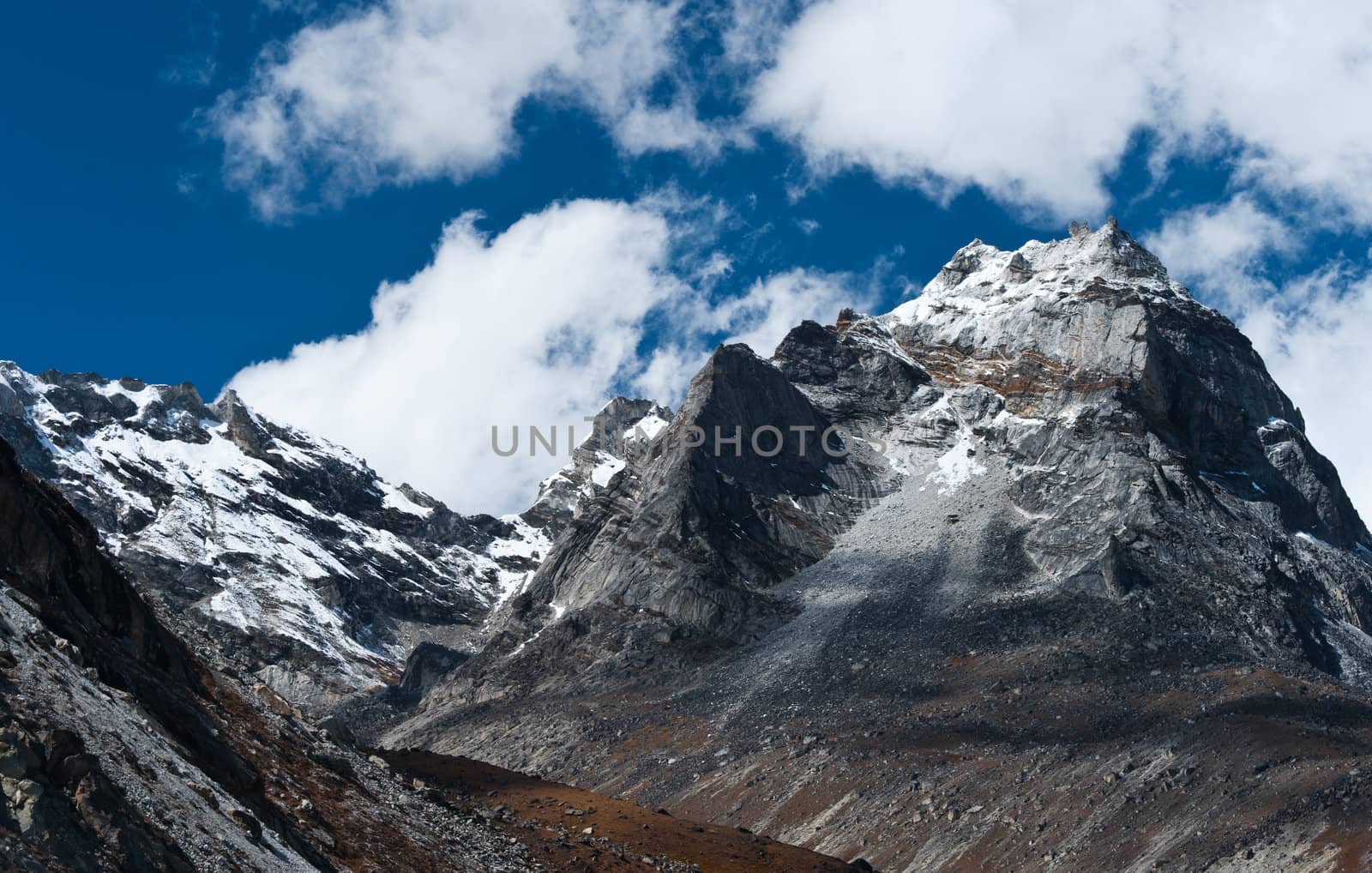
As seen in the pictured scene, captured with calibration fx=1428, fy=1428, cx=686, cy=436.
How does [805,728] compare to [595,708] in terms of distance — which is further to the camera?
[595,708]

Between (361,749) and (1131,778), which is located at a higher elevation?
(361,749)

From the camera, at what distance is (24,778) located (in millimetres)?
35938

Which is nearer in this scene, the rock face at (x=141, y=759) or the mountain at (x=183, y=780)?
the rock face at (x=141, y=759)

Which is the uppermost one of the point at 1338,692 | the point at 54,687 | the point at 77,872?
the point at 54,687

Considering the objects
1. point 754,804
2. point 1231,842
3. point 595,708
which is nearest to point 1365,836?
point 1231,842

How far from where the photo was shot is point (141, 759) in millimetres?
44531

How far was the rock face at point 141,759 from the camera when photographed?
37.0 metres

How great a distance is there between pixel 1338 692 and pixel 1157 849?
58.8 meters

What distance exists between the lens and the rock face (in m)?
37.0

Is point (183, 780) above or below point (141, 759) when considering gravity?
below

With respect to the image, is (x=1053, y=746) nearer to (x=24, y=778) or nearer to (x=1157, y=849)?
(x=1157, y=849)

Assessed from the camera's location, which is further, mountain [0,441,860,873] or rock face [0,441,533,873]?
mountain [0,441,860,873]

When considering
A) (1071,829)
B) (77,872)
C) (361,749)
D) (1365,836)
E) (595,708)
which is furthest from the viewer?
(595,708)

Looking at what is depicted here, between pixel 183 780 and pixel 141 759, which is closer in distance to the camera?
pixel 141 759
